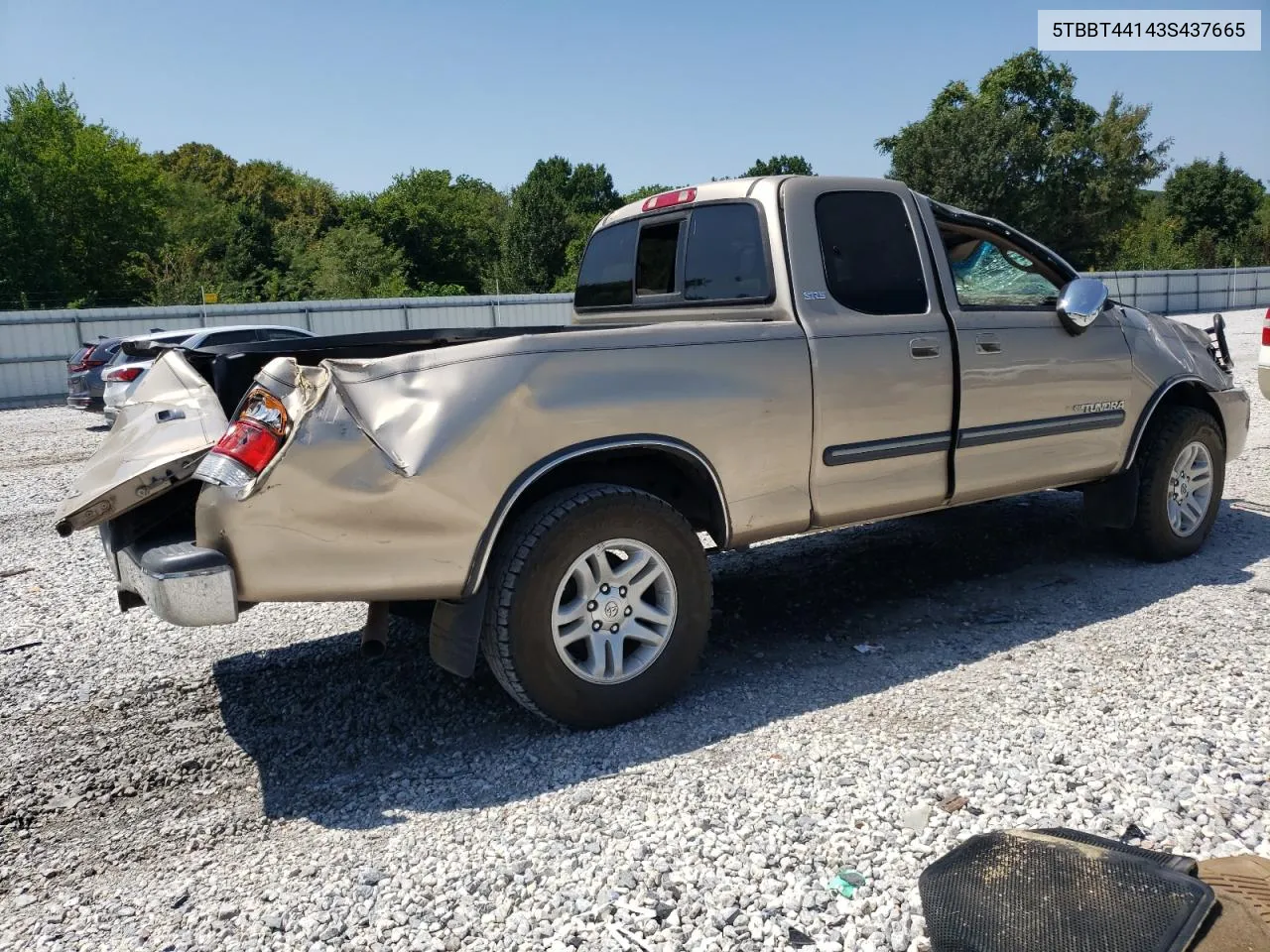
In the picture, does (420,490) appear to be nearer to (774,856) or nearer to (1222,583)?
(774,856)

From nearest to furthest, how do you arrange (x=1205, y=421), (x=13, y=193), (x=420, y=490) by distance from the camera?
(x=420, y=490)
(x=1205, y=421)
(x=13, y=193)

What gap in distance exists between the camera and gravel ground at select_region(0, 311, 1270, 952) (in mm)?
2553

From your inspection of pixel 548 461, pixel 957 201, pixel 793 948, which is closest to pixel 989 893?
pixel 793 948

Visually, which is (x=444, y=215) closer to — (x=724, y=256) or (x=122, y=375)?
(x=122, y=375)

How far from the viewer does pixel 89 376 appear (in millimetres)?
16141

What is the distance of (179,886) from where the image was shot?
2721mm

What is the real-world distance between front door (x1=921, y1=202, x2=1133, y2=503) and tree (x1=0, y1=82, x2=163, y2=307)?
45909 millimetres

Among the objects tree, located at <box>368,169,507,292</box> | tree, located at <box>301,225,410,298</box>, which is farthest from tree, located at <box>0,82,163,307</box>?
tree, located at <box>368,169,507,292</box>

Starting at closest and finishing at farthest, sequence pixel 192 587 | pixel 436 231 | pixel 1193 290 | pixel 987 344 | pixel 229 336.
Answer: pixel 192 587 < pixel 987 344 < pixel 229 336 < pixel 1193 290 < pixel 436 231

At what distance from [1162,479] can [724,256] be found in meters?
2.77

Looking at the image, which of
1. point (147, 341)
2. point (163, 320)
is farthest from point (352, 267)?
point (147, 341)

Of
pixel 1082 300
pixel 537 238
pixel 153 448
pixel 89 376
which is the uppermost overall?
pixel 537 238

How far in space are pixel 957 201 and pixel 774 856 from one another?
52.2 meters

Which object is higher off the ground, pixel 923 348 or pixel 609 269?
pixel 609 269
